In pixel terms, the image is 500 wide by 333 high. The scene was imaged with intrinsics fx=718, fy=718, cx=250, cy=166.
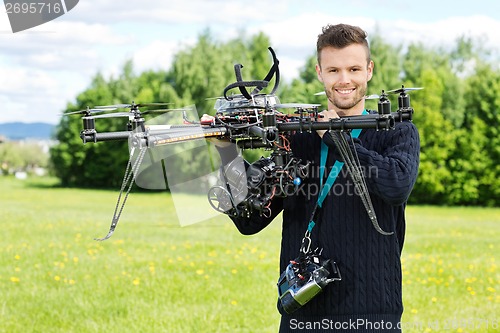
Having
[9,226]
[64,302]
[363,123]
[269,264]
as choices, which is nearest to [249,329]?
[64,302]

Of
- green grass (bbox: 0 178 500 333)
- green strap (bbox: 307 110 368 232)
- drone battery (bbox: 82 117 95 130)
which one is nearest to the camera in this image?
drone battery (bbox: 82 117 95 130)

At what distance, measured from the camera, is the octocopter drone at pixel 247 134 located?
3.45 metres

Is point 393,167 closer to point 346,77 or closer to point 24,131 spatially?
point 346,77

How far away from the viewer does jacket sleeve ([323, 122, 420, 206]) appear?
3.63 meters

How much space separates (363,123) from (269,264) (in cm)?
879

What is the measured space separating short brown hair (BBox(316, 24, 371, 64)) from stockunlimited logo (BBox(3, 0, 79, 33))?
9.96 feet

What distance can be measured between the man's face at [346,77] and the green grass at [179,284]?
1734 millimetres

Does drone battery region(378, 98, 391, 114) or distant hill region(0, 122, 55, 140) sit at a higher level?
drone battery region(378, 98, 391, 114)

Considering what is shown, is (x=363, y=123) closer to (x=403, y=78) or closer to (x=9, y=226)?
(x=9, y=226)

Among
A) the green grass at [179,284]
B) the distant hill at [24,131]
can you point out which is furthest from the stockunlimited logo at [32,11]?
the distant hill at [24,131]

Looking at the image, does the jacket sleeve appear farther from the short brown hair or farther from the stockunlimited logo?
the stockunlimited logo

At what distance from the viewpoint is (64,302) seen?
30.5 ft

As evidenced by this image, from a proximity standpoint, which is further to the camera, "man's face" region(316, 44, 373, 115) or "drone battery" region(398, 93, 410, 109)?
"man's face" region(316, 44, 373, 115)

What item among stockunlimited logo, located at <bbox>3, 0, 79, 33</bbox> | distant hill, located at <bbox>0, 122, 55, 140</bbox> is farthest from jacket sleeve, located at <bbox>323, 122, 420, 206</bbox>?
distant hill, located at <bbox>0, 122, 55, 140</bbox>
